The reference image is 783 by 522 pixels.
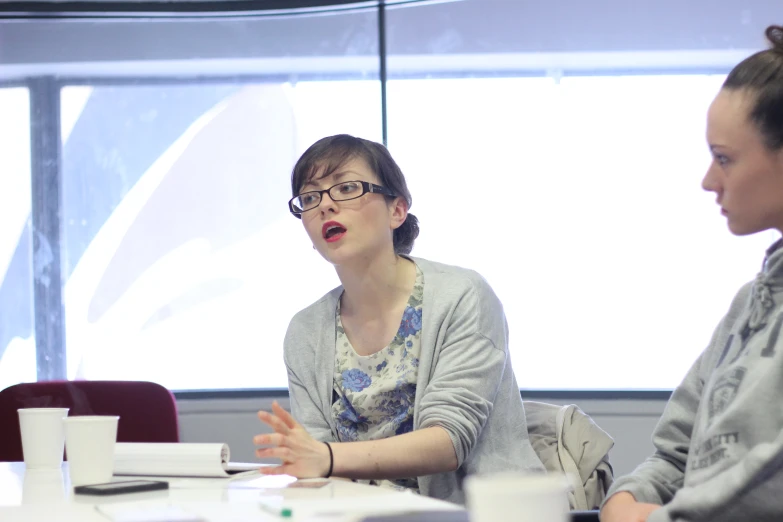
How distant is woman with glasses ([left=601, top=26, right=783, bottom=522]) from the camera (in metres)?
1.17

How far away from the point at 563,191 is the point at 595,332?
2.02ft

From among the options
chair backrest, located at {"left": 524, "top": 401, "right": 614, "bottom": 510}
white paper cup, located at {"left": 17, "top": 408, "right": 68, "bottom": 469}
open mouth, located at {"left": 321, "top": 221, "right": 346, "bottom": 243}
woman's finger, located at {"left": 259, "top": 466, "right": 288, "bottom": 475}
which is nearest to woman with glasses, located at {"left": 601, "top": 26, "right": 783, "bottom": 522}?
chair backrest, located at {"left": 524, "top": 401, "right": 614, "bottom": 510}

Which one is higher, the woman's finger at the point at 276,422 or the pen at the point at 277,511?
the woman's finger at the point at 276,422

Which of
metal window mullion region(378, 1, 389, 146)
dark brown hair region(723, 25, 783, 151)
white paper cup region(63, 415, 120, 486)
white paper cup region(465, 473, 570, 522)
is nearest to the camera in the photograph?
white paper cup region(465, 473, 570, 522)

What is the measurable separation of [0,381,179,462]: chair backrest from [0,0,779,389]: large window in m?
1.22

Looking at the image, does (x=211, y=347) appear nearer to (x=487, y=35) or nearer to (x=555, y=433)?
(x=487, y=35)

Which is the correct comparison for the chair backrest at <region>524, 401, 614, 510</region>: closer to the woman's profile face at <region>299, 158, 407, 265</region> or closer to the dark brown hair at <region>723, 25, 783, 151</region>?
the woman's profile face at <region>299, 158, 407, 265</region>

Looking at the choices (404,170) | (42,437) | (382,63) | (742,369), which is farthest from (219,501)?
(382,63)

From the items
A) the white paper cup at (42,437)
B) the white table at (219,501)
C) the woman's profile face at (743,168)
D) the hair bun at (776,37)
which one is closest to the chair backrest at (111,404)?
the white paper cup at (42,437)

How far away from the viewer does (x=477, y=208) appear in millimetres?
3791

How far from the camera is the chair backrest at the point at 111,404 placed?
8.50ft

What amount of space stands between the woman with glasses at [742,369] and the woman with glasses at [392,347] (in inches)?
17.3

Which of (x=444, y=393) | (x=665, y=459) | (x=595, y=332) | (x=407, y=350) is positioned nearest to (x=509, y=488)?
(x=665, y=459)

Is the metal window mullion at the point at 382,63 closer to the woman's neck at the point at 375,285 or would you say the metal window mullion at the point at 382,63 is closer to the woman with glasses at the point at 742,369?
the woman's neck at the point at 375,285
